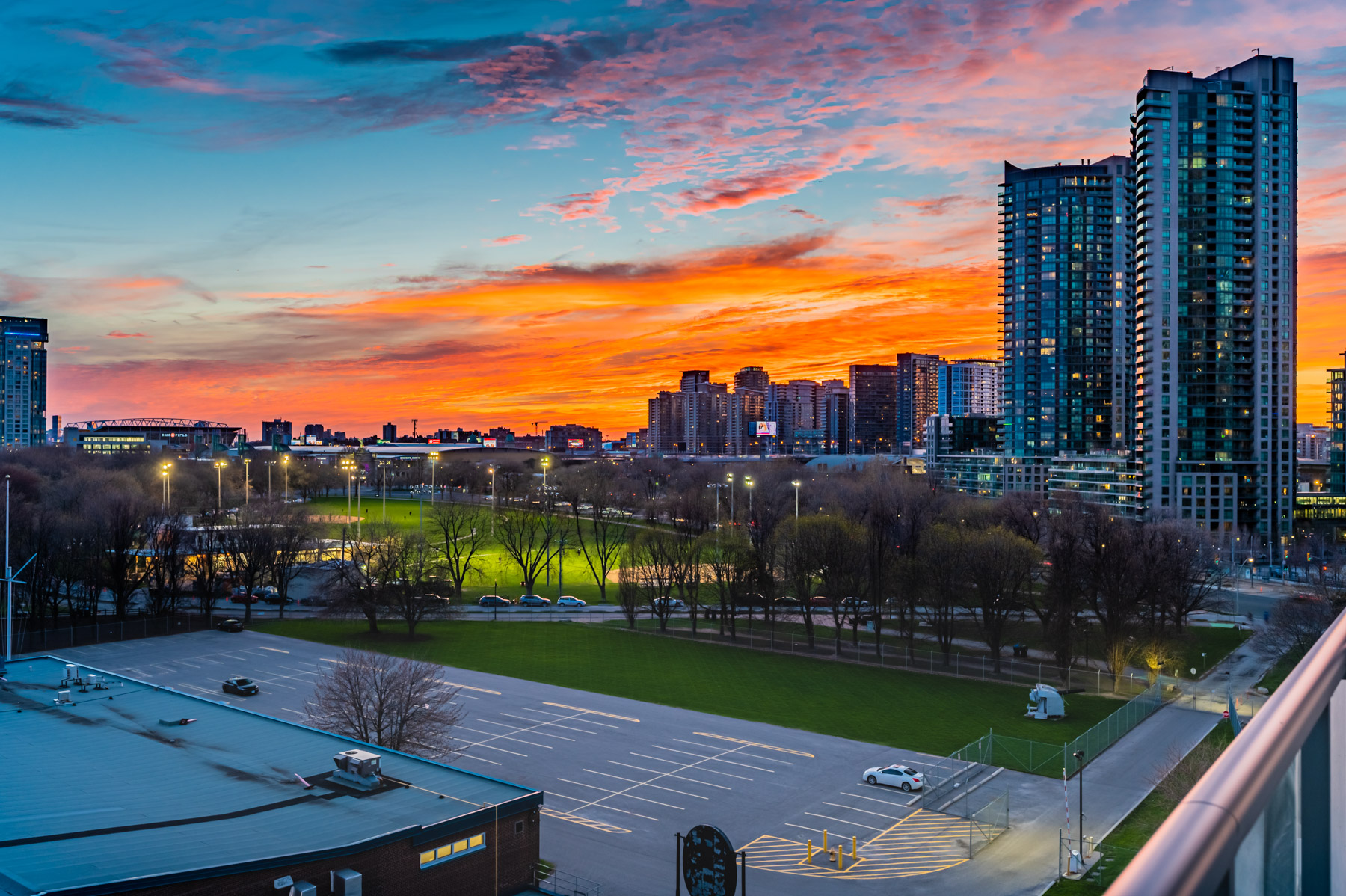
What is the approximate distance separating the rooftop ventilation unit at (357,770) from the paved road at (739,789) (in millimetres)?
6152

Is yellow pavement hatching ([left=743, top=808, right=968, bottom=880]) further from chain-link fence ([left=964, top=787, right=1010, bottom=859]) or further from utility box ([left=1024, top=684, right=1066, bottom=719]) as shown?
utility box ([left=1024, top=684, right=1066, bottom=719])

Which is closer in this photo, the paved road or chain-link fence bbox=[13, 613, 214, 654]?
the paved road

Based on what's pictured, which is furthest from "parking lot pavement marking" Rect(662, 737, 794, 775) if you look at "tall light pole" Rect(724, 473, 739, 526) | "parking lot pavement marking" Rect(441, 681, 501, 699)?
"tall light pole" Rect(724, 473, 739, 526)

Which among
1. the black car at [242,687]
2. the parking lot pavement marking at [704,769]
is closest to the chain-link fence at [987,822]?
the parking lot pavement marking at [704,769]

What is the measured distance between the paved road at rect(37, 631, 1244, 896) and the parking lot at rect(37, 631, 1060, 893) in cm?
8

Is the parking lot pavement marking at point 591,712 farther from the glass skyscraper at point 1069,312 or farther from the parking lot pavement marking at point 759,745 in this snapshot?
the glass skyscraper at point 1069,312

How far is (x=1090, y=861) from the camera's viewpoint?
30.1 metres

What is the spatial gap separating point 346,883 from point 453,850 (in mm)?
3454

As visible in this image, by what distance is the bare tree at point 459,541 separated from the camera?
81500 mm

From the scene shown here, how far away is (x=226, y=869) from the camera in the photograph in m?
21.0

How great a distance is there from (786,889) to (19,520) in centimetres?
6404

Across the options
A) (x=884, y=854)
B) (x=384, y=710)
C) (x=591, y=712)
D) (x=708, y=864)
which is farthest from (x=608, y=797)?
(x=708, y=864)

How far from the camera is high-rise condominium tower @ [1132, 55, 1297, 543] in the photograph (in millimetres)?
111938

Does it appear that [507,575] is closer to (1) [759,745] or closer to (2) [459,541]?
(2) [459,541]
